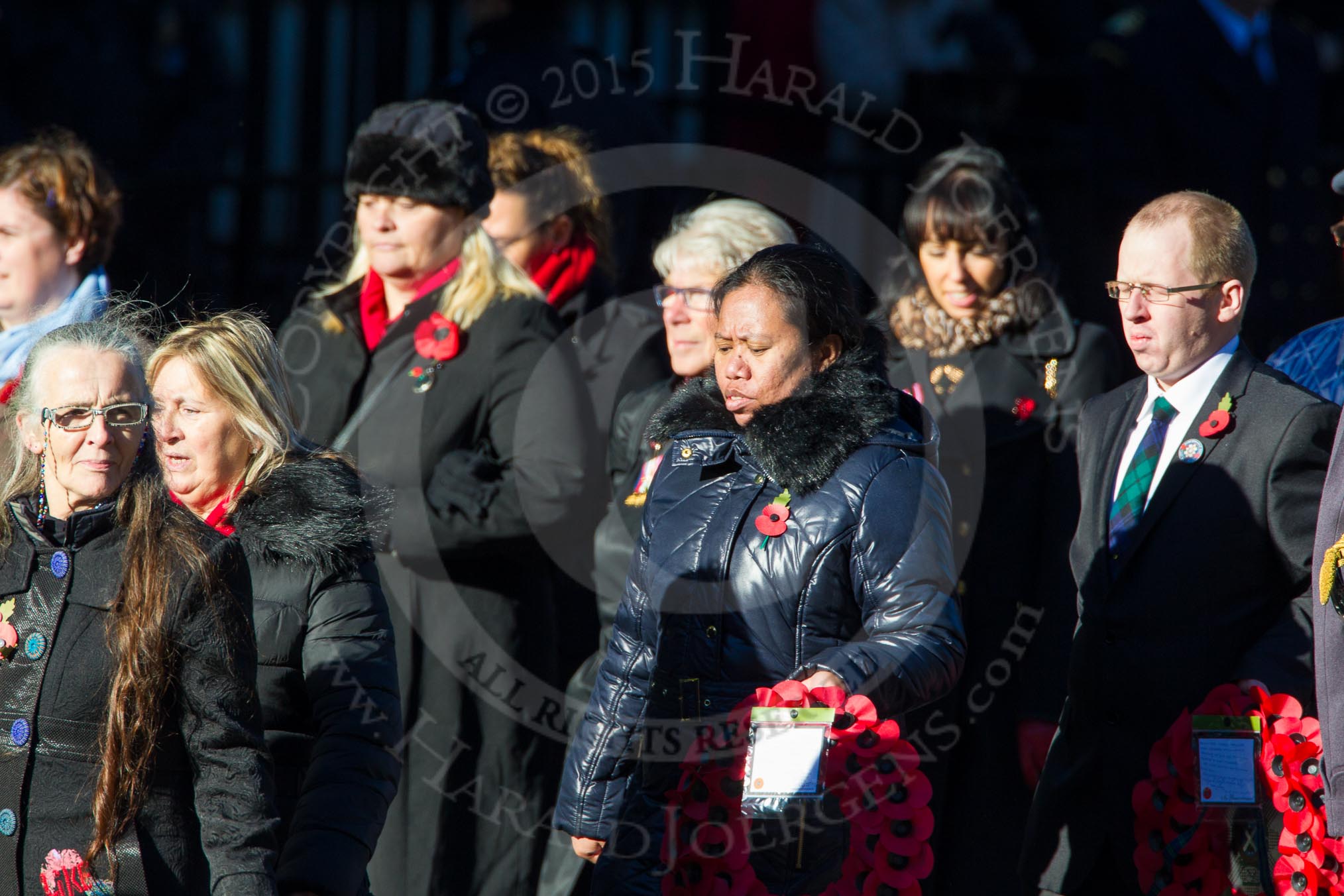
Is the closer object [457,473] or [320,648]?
[320,648]

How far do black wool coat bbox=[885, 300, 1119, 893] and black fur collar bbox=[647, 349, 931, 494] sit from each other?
1.05 meters

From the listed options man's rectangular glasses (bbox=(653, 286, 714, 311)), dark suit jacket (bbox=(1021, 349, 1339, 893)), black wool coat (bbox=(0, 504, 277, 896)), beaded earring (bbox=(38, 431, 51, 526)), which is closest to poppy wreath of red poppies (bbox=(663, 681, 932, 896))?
dark suit jacket (bbox=(1021, 349, 1339, 893))

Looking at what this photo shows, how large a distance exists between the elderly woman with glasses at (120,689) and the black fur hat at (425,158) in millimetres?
1998

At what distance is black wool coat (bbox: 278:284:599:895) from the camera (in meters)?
4.63

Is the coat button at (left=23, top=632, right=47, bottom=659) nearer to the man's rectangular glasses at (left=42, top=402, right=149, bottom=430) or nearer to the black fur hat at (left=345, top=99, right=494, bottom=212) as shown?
the man's rectangular glasses at (left=42, top=402, right=149, bottom=430)

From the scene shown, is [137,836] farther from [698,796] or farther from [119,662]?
[698,796]

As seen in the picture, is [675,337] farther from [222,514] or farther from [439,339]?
[222,514]

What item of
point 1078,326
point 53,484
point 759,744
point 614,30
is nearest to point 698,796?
point 759,744

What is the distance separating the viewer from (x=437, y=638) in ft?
15.4

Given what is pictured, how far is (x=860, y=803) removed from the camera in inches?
129

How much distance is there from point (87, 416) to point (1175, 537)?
7.63ft

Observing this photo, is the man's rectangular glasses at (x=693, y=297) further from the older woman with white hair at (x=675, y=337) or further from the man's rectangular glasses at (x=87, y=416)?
the man's rectangular glasses at (x=87, y=416)

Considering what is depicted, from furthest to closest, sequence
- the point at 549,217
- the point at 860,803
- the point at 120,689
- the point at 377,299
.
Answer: the point at 549,217, the point at 377,299, the point at 860,803, the point at 120,689

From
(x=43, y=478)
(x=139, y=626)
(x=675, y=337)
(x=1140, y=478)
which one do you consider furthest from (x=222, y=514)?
(x=1140, y=478)
